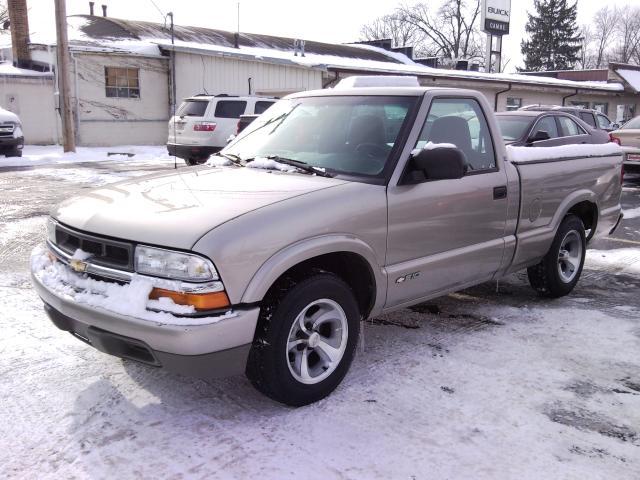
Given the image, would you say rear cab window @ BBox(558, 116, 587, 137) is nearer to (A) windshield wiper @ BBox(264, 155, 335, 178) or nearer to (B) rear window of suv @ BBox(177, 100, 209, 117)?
(A) windshield wiper @ BBox(264, 155, 335, 178)

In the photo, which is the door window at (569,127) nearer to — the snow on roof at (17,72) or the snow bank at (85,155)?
the snow bank at (85,155)

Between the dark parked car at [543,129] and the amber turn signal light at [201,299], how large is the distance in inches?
307

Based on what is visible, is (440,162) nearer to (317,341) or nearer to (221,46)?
(317,341)

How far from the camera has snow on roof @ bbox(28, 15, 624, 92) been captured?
22.3 meters

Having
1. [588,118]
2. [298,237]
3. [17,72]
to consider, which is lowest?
[298,237]

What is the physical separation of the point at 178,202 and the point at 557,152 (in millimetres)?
3419

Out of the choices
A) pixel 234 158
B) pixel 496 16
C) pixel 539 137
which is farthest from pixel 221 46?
pixel 234 158

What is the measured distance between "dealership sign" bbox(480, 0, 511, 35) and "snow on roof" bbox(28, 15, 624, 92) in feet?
27.4

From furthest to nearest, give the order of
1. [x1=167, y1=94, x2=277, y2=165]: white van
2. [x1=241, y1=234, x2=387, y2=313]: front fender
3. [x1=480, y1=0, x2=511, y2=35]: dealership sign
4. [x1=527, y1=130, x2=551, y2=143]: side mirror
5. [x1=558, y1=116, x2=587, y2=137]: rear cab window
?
[x1=480, y1=0, x2=511, y2=35]: dealership sign, [x1=167, y1=94, x2=277, y2=165]: white van, [x1=558, y1=116, x2=587, y2=137]: rear cab window, [x1=527, y1=130, x2=551, y2=143]: side mirror, [x1=241, y1=234, x2=387, y2=313]: front fender

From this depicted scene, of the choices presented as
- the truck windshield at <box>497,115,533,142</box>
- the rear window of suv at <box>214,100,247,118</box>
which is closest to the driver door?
the truck windshield at <box>497,115,533,142</box>

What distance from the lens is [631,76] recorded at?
1375 inches

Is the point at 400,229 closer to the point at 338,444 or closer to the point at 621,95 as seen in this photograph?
the point at 338,444

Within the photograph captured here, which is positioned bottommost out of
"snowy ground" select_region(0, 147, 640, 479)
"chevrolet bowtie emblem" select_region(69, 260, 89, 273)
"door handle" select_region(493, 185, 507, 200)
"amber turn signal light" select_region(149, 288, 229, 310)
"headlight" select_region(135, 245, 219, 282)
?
"snowy ground" select_region(0, 147, 640, 479)

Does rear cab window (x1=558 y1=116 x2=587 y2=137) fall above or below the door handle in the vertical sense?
above
